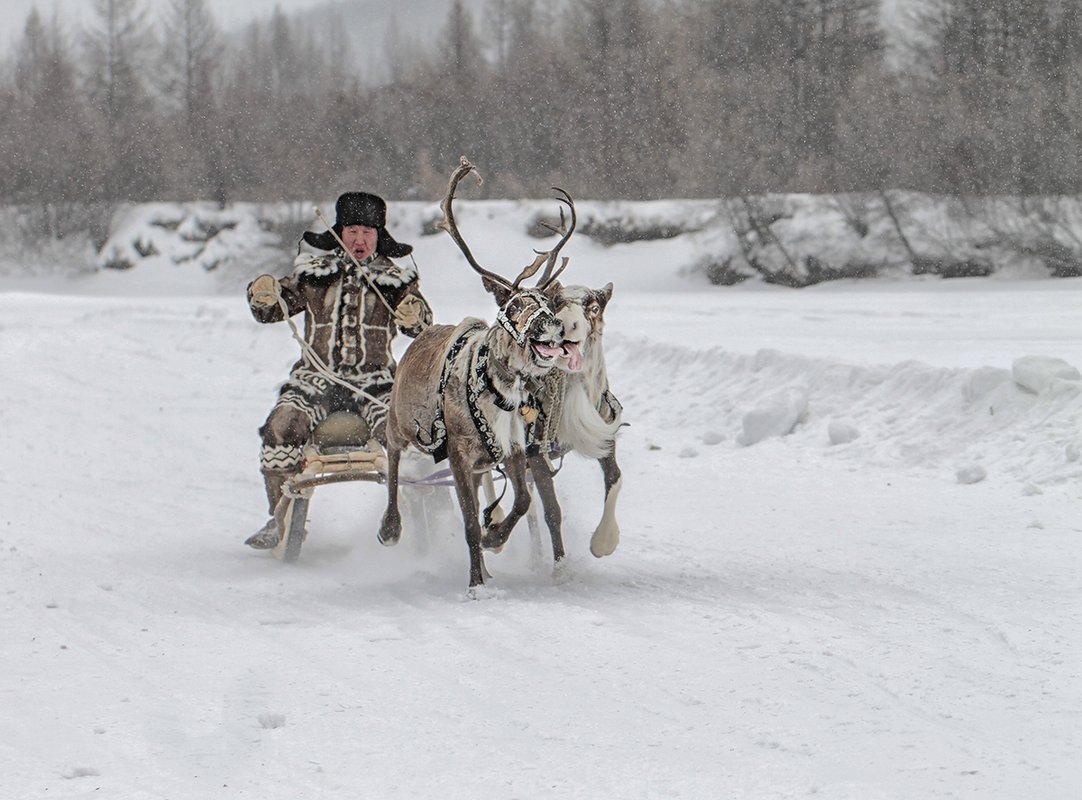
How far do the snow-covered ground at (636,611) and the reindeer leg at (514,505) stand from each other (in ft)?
0.69

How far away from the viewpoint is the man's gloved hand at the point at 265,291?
751 cm

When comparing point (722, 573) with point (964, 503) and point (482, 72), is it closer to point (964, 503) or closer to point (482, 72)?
point (964, 503)

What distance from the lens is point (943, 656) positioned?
492 cm

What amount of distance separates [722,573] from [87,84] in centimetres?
5638

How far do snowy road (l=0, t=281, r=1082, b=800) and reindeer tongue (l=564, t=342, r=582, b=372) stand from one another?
3.26 feet

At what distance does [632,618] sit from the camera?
18.7 feet

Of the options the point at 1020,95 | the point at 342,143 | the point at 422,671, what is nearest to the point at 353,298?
the point at 422,671

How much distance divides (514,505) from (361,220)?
2.24 m

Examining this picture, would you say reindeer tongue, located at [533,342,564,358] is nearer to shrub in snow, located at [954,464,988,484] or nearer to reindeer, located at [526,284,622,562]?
reindeer, located at [526,284,622,562]

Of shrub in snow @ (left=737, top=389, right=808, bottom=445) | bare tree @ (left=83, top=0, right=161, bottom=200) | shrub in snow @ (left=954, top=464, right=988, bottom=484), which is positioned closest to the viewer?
shrub in snow @ (left=954, top=464, right=988, bottom=484)

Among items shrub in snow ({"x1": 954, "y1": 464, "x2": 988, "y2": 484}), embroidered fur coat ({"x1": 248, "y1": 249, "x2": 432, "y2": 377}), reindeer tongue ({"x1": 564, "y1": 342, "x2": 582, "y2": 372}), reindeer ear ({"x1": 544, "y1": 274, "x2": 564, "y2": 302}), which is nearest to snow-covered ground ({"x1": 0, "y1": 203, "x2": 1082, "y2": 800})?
shrub in snow ({"x1": 954, "y1": 464, "x2": 988, "y2": 484})

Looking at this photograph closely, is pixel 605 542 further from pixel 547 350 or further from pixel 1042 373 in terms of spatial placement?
pixel 1042 373

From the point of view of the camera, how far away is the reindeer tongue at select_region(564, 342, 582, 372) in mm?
5973

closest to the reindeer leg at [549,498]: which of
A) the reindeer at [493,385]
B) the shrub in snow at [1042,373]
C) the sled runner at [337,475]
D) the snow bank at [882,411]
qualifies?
the reindeer at [493,385]
